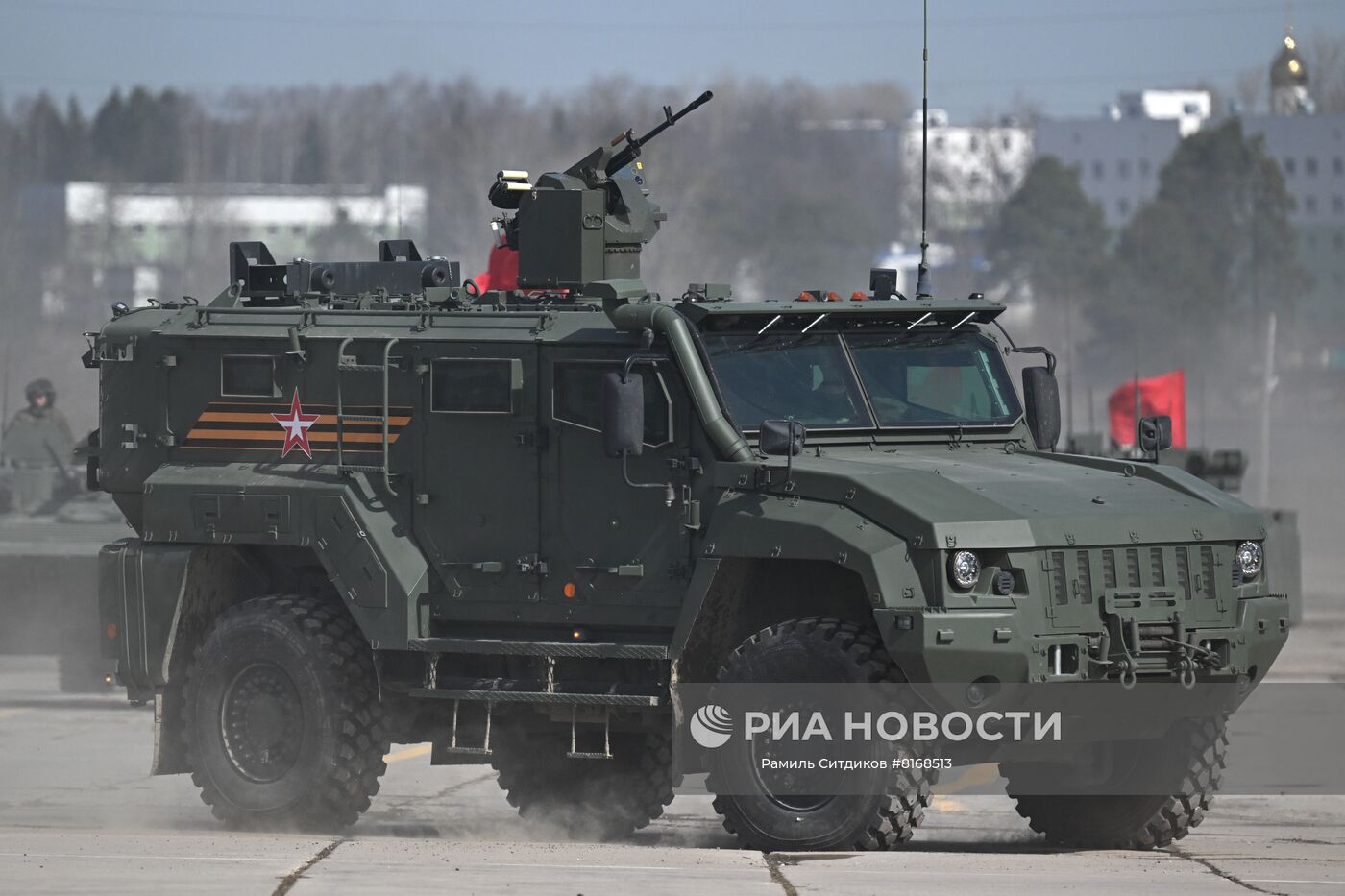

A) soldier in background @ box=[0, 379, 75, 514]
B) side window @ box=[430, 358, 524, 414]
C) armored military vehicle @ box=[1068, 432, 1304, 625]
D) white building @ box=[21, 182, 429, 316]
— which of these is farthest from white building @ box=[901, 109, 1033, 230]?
side window @ box=[430, 358, 524, 414]

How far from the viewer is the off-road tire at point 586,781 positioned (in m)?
11.9

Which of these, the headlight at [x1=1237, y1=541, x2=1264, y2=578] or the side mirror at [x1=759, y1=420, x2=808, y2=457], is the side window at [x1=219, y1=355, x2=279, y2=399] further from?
the headlight at [x1=1237, y1=541, x2=1264, y2=578]

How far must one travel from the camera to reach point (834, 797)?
10.3 metres

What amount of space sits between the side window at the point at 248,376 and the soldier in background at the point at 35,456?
8.30 meters

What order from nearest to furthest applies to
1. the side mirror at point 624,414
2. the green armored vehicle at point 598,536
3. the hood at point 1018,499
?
the hood at point 1018,499, the green armored vehicle at point 598,536, the side mirror at point 624,414

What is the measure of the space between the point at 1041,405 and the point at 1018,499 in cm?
166

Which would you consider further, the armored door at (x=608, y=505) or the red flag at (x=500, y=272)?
the red flag at (x=500, y=272)

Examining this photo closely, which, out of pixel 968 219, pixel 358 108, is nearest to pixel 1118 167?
pixel 968 219

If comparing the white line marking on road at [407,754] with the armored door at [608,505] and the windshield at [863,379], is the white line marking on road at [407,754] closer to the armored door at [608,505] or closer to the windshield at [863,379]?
the armored door at [608,505]

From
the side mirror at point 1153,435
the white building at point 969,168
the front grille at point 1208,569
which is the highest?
the white building at point 969,168

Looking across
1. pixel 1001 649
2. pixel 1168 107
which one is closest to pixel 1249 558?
pixel 1001 649

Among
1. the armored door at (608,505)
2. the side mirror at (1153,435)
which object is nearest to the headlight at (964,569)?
the armored door at (608,505)

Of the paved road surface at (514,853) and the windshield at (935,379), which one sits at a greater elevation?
the windshield at (935,379)

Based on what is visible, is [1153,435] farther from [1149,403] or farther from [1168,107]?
[1168,107]
